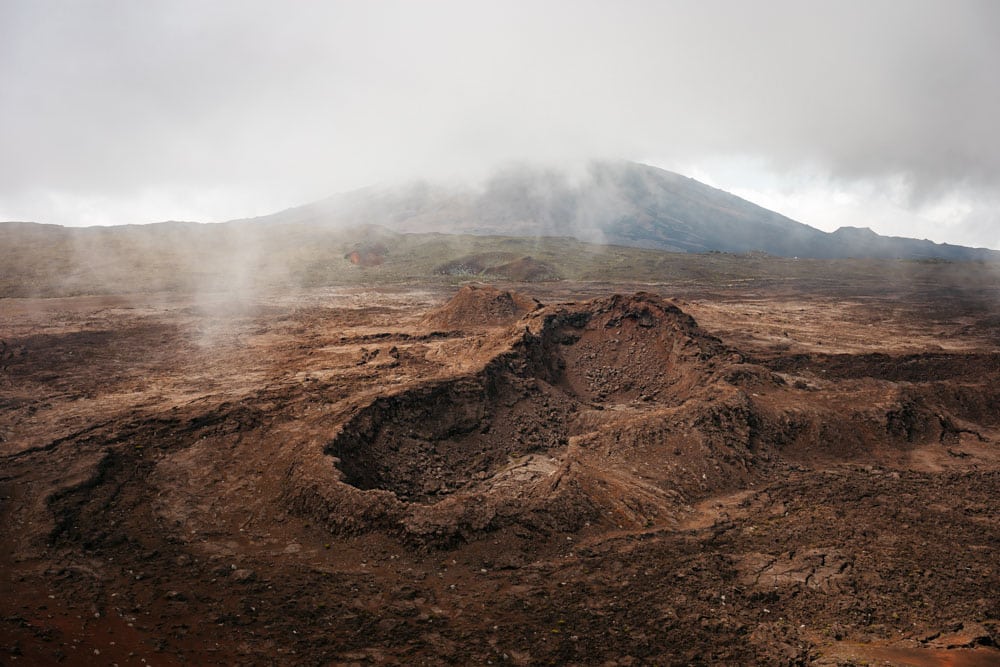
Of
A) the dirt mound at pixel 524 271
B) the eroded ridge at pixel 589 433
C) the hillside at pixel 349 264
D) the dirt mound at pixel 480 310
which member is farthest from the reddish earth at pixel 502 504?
the dirt mound at pixel 524 271

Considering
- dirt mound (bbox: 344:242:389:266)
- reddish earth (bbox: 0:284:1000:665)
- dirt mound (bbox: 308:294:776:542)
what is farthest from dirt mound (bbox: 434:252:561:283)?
reddish earth (bbox: 0:284:1000:665)

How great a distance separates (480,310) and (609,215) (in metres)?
132

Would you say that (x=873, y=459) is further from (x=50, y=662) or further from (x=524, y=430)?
(x=50, y=662)

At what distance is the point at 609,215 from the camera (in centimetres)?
15212

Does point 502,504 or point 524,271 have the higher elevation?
point 524,271

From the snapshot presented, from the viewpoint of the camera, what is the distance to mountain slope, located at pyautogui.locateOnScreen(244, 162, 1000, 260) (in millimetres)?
136625

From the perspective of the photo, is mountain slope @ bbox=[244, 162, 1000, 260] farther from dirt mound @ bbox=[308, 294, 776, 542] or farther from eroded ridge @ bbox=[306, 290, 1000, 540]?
eroded ridge @ bbox=[306, 290, 1000, 540]

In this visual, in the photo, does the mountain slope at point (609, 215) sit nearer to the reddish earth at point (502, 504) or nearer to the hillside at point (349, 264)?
the hillside at point (349, 264)

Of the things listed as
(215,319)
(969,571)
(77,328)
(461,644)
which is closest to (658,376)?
(969,571)

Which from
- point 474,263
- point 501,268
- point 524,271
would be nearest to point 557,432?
point 524,271

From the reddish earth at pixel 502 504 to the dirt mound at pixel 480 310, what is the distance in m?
6.29

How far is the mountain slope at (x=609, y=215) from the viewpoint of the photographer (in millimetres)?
136625

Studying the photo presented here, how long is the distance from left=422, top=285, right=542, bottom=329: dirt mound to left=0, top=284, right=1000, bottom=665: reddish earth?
6288mm

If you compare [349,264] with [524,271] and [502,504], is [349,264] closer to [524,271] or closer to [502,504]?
[524,271]
